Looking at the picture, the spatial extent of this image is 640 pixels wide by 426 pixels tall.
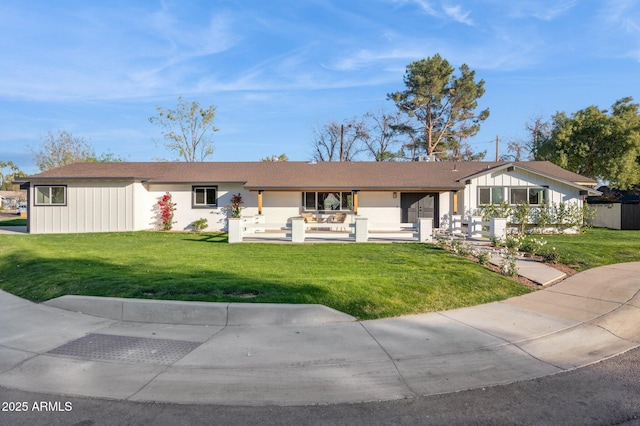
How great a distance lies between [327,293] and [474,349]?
101 inches

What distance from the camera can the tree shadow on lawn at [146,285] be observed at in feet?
21.3

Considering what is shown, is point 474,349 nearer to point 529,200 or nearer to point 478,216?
point 478,216

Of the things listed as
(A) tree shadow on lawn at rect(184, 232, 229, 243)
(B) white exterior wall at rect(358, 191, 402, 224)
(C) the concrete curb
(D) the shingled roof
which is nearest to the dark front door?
(B) white exterior wall at rect(358, 191, 402, 224)

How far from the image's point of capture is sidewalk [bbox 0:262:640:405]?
3863mm

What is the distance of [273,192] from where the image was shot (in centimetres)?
2141

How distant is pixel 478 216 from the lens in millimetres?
20000

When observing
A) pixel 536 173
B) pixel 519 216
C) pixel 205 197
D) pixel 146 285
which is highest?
pixel 536 173

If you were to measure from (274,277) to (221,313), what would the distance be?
1.97 meters

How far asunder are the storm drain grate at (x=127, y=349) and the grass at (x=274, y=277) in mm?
1295

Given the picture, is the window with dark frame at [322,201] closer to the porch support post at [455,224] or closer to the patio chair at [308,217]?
the patio chair at [308,217]

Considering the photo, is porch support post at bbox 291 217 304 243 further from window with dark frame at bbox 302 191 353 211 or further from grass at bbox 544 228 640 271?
grass at bbox 544 228 640 271

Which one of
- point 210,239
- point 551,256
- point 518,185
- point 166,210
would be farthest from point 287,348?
point 518,185

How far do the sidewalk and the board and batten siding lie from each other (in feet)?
45.9

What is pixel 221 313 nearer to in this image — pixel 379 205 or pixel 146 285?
pixel 146 285
